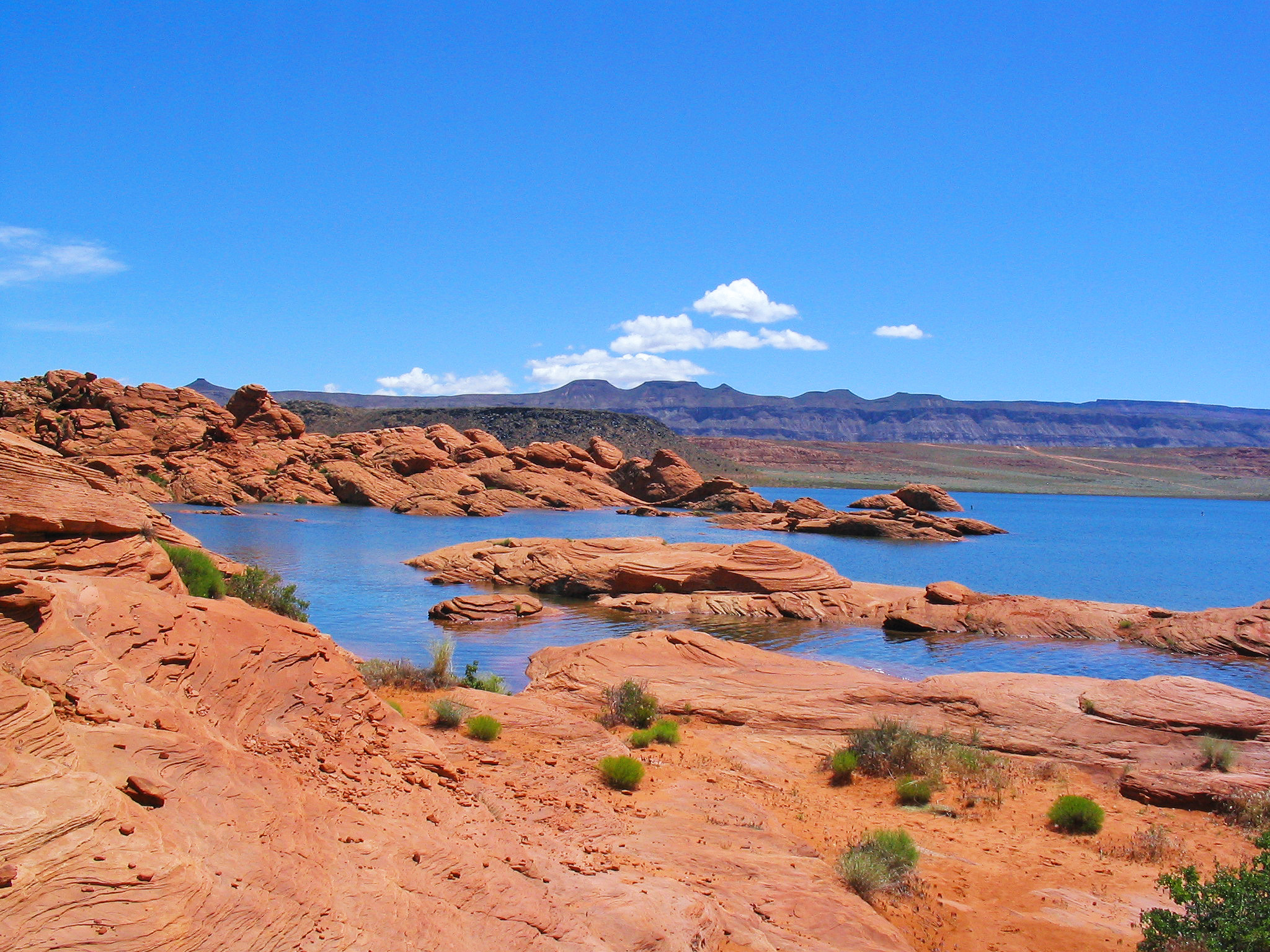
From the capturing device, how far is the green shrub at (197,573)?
42.1 feet

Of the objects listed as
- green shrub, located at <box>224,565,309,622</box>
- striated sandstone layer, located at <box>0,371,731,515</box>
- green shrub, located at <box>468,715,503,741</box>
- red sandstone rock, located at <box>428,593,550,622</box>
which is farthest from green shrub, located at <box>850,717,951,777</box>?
striated sandstone layer, located at <box>0,371,731,515</box>

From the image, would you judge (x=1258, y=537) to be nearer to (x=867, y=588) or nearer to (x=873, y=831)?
(x=867, y=588)

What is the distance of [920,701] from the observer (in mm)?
15336

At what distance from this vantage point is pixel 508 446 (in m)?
114

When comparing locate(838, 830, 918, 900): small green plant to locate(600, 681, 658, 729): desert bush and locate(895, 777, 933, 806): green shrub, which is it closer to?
locate(895, 777, 933, 806): green shrub

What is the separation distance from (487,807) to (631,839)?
61.6 inches

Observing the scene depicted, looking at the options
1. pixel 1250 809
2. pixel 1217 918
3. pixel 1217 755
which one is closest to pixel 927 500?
pixel 1217 755

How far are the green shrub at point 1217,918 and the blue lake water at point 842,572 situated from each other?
517 inches

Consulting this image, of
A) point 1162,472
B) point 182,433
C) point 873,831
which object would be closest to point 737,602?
point 873,831

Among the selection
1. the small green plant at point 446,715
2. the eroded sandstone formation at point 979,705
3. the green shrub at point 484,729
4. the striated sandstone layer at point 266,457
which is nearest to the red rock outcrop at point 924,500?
the striated sandstone layer at point 266,457

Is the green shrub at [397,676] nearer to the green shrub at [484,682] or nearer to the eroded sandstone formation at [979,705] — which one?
the green shrub at [484,682]

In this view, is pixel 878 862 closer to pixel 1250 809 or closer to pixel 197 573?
pixel 1250 809

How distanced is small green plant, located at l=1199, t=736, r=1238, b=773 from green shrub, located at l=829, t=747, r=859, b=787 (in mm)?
5188

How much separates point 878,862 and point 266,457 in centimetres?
6281
